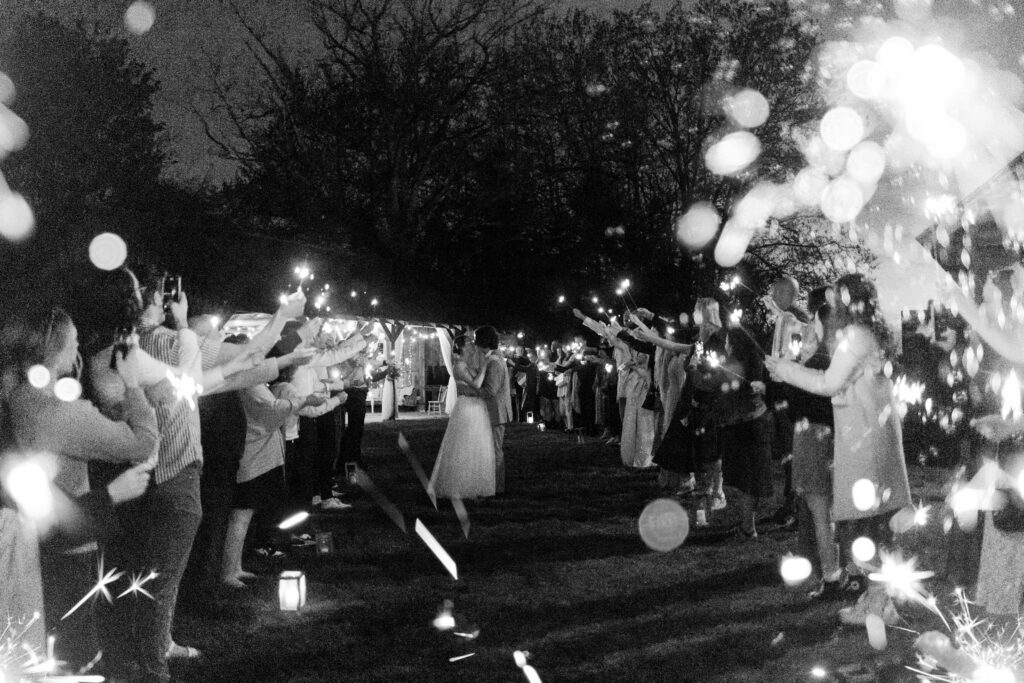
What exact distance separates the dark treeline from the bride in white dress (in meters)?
16.6

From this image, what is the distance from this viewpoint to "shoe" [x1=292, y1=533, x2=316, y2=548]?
8.28 meters

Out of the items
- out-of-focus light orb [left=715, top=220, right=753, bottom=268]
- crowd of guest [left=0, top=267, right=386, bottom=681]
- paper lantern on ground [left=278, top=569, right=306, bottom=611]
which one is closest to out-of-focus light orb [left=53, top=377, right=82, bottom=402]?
crowd of guest [left=0, top=267, right=386, bottom=681]

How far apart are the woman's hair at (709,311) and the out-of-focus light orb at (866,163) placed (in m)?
9.54

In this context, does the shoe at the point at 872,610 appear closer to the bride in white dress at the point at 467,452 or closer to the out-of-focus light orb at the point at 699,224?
the bride in white dress at the point at 467,452

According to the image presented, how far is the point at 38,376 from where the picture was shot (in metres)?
3.61

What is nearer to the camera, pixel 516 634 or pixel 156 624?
pixel 156 624

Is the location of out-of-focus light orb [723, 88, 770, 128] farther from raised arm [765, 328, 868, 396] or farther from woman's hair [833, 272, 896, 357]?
raised arm [765, 328, 868, 396]

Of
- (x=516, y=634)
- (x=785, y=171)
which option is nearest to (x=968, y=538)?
(x=516, y=634)

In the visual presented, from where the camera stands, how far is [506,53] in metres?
29.3

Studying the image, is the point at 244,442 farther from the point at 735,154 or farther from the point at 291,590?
the point at 735,154

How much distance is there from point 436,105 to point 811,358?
24.1 metres

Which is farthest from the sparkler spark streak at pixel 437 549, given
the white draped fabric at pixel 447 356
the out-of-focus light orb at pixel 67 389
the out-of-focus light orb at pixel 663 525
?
the white draped fabric at pixel 447 356

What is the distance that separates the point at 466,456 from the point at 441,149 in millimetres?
20912

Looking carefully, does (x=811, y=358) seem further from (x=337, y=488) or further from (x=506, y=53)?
(x=506, y=53)
